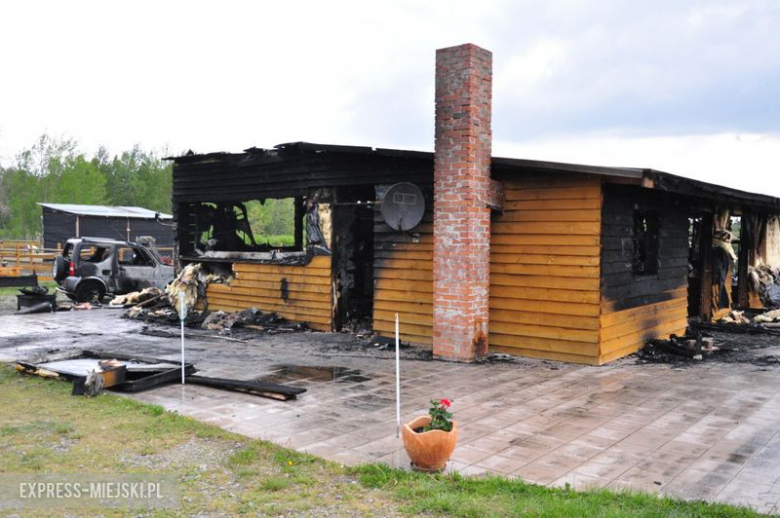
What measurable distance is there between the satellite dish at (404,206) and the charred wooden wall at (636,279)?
3048mm

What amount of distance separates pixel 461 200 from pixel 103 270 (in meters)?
12.7

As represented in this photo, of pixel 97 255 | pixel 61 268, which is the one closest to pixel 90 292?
pixel 61 268

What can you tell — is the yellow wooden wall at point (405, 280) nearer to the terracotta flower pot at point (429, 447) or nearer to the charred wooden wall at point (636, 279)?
the charred wooden wall at point (636, 279)

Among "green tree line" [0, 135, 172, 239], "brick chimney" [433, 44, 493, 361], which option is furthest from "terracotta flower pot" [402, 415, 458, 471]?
"green tree line" [0, 135, 172, 239]

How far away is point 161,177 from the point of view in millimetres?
59094

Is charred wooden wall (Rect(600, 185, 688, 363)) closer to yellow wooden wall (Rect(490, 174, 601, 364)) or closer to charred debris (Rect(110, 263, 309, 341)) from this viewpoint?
yellow wooden wall (Rect(490, 174, 601, 364))

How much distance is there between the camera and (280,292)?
43.6 ft

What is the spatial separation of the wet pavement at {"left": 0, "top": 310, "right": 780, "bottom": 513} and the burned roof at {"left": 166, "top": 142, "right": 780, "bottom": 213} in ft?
8.86

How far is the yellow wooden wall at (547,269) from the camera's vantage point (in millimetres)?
8961

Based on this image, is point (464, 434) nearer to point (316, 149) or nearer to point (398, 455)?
point (398, 455)

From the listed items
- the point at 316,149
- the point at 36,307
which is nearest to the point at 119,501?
the point at 316,149

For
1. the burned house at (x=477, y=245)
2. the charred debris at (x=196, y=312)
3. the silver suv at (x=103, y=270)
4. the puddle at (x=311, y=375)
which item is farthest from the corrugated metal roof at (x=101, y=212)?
the puddle at (x=311, y=375)

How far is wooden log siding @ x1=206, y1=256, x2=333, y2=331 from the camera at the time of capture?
1255 centimetres

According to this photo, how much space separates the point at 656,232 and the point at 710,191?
1099mm
